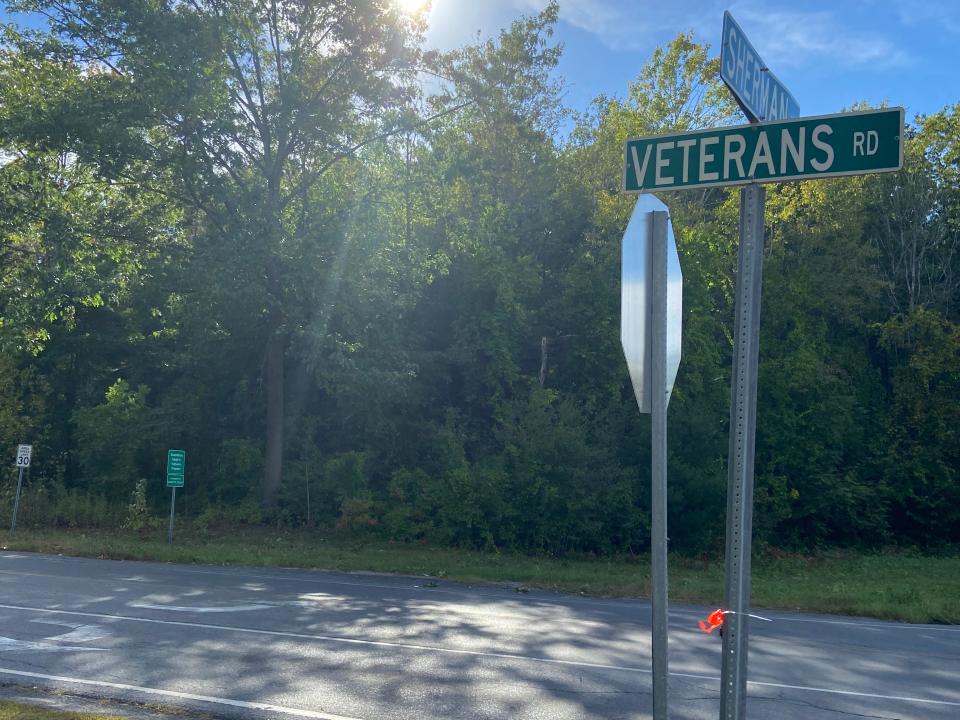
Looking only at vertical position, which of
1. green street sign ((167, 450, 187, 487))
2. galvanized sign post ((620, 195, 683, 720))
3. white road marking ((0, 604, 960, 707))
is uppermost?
galvanized sign post ((620, 195, 683, 720))

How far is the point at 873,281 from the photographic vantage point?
97.3 ft

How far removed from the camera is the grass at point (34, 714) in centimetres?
635

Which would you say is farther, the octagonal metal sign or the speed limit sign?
the speed limit sign

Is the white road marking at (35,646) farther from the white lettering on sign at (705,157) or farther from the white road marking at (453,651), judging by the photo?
the white lettering on sign at (705,157)

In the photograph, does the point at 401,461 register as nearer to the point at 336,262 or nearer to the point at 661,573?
the point at 336,262

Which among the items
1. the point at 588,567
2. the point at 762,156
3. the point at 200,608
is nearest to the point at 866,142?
the point at 762,156

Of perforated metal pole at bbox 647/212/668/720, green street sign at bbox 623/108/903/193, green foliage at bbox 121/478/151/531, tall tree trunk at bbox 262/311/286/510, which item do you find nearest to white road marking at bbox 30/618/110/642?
perforated metal pole at bbox 647/212/668/720

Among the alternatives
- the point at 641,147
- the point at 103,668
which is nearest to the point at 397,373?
the point at 103,668

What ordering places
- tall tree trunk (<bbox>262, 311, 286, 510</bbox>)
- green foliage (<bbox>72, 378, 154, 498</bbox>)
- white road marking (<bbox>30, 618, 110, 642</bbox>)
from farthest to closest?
green foliage (<bbox>72, 378, 154, 498</bbox>), tall tree trunk (<bbox>262, 311, 286, 510</bbox>), white road marking (<bbox>30, 618, 110, 642</bbox>)

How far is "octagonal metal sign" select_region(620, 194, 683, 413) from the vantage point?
339 centimetres

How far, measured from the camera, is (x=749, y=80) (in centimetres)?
367

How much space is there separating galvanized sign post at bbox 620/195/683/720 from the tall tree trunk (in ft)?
75.2

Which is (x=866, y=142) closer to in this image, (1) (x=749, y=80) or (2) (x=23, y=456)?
(1) (x=749, y=80)

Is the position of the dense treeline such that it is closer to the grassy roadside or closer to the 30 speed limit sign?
the grassy roadside
